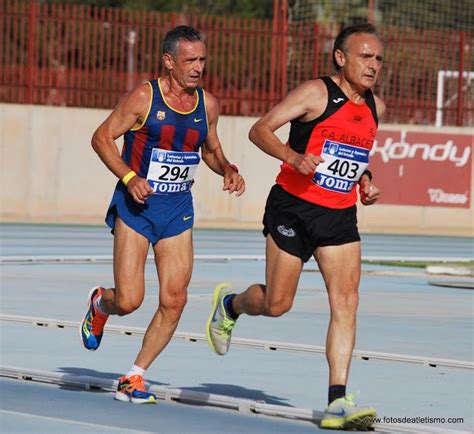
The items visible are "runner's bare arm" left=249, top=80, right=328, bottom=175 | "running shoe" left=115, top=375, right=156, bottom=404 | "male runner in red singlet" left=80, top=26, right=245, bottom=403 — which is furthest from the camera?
"male runner in red singlet" left=80, top=26, right=245, bottom=403

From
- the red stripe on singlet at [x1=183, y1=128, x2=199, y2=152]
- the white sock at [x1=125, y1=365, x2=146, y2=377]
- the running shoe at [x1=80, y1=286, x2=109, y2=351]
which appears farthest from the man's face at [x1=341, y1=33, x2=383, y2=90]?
the running shoe at [x1=80, y1=286, x2=109, y2=351]

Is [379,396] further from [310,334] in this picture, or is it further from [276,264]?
[310,334]

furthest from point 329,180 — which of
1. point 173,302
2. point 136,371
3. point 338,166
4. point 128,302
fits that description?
point 136,371

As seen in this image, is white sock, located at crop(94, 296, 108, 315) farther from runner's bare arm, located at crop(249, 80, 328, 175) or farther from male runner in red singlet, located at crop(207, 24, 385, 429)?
runner's bare arm, located at crop(249, 80, 328, 175)

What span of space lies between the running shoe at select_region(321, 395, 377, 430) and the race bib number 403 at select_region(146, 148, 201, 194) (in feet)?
5.80

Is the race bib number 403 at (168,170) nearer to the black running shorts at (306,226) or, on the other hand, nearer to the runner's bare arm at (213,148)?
the runner's bare arm at (213,148)

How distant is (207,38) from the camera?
2775cm

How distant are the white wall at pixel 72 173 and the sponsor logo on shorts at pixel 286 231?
1874cm

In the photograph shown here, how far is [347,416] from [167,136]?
82.9 inches

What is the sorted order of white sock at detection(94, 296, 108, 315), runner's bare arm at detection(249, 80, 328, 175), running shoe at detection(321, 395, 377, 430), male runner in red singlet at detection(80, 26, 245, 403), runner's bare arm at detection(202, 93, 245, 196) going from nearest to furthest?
running shoe at detection(321, 395, 377, 430) → runner's bare arm at detection(249, 80, 328, 175) → male runner in red singlet at detection(80, 26, 245, 403) → runner's bare arm at detection(202, 93, 245, 196) → white sock at detection(94, 296, 108, 315)

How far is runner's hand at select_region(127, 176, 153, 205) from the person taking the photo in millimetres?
8602

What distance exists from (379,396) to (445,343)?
303 cm

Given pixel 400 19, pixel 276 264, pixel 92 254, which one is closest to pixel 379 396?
pixel 276 264

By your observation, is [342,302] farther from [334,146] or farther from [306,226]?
[334,146]
